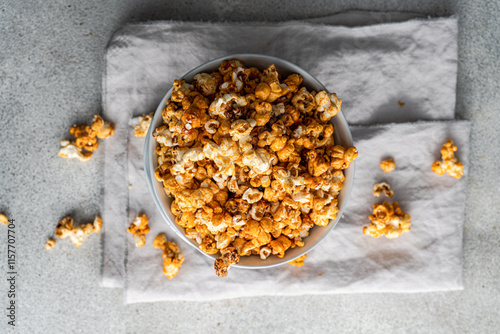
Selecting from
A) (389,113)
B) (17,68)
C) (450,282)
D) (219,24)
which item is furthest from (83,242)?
(450,282)

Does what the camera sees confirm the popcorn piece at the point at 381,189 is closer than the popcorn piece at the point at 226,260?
No

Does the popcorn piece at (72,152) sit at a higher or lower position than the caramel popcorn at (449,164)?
lower

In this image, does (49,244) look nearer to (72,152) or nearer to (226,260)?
(72,152)

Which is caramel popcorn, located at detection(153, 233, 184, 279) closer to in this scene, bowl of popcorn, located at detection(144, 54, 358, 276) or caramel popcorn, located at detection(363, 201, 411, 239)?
bowl of popcorn, located at detection(144, 54, 358, 276)

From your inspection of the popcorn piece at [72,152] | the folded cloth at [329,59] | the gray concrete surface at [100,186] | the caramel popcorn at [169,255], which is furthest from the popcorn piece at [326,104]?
the popcorn piece at [72,152]

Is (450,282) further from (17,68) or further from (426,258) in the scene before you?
(17,68)

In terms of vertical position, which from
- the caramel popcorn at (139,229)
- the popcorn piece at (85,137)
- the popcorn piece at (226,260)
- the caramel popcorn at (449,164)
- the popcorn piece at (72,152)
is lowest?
the caramel popcorn at (139,229)

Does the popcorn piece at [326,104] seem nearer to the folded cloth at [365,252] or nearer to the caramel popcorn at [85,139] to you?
the folded cloth at [365,252]
